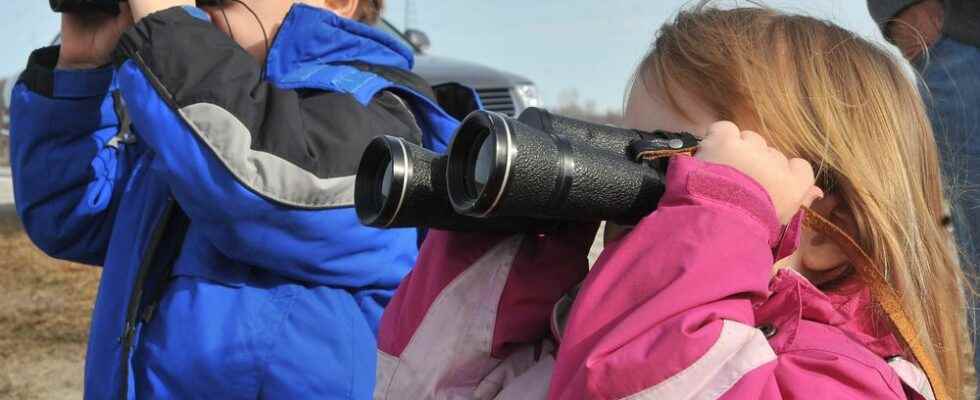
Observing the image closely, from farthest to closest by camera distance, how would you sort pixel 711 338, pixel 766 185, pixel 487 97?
1. pixel 487 97
2. pixel 766 185
3. pixel 711 338

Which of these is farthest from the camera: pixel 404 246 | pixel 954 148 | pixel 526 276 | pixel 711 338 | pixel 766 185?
pixel 954 148

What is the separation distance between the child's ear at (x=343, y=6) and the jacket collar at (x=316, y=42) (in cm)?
20

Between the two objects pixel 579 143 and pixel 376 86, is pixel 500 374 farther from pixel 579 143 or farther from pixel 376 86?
pixel 376 86

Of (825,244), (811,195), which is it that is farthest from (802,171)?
(825,244)

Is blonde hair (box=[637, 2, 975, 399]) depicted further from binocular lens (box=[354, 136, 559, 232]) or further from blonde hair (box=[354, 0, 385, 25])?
blonde hair (box=[354, 0, 385, 25])

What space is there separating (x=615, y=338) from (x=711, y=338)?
10cm

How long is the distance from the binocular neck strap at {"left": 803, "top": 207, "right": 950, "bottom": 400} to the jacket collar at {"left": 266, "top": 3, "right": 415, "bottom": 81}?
1015 mm

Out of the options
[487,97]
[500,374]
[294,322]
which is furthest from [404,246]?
[487,97]

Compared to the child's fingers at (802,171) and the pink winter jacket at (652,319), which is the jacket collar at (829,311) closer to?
the pink winter jacket at (652,319)

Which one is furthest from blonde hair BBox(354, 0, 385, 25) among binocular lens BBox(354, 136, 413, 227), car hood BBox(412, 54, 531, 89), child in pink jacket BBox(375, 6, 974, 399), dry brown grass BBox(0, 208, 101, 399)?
car hood BBox(412, 54, 531, 89)

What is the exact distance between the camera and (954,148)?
2803mm

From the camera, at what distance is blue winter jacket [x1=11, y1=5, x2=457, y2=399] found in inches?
68.7

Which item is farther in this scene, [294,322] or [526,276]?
[294,322]

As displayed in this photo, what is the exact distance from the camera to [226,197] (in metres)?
1.73
